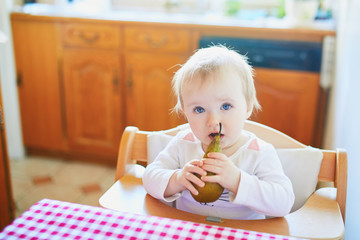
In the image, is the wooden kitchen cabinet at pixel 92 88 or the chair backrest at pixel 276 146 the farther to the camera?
the wooden kitchen cabinet at pixel 92 88

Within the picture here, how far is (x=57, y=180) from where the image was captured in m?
2.44

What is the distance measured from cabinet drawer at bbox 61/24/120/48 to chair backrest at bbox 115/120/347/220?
1.38m

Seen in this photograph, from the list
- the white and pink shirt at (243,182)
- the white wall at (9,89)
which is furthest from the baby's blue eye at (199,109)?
the white wall at (9,89)

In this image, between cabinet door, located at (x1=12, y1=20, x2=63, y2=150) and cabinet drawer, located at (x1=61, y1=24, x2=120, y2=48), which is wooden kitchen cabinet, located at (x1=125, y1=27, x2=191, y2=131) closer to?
cabinet drawer, located at (x1=61, y1=24, x2=120, y2=48)

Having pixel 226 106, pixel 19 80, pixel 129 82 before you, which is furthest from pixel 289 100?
pixel 19 80

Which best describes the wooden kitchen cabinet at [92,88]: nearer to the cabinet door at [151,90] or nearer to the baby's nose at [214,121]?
the cabinet door at [151,90]

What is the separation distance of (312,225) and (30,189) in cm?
186

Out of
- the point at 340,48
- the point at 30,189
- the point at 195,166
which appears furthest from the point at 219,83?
the point at 30,189

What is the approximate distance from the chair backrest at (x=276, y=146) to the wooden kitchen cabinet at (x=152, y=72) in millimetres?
1139

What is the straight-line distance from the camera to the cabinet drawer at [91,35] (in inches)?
92.3

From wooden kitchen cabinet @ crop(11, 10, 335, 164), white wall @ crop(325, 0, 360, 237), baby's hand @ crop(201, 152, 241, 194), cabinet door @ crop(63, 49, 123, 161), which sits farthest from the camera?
cabinet door @ crop(63, 49, 123, 161)

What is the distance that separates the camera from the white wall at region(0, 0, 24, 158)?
244 cm

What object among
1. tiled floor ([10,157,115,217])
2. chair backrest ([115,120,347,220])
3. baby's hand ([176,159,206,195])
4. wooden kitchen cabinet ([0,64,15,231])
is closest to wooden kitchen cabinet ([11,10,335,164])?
tiled floor ([10,157,115,217])

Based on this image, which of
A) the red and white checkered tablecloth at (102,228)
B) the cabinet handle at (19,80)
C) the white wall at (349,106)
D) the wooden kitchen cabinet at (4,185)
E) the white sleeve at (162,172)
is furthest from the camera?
the cabinet handle at (19,80)
